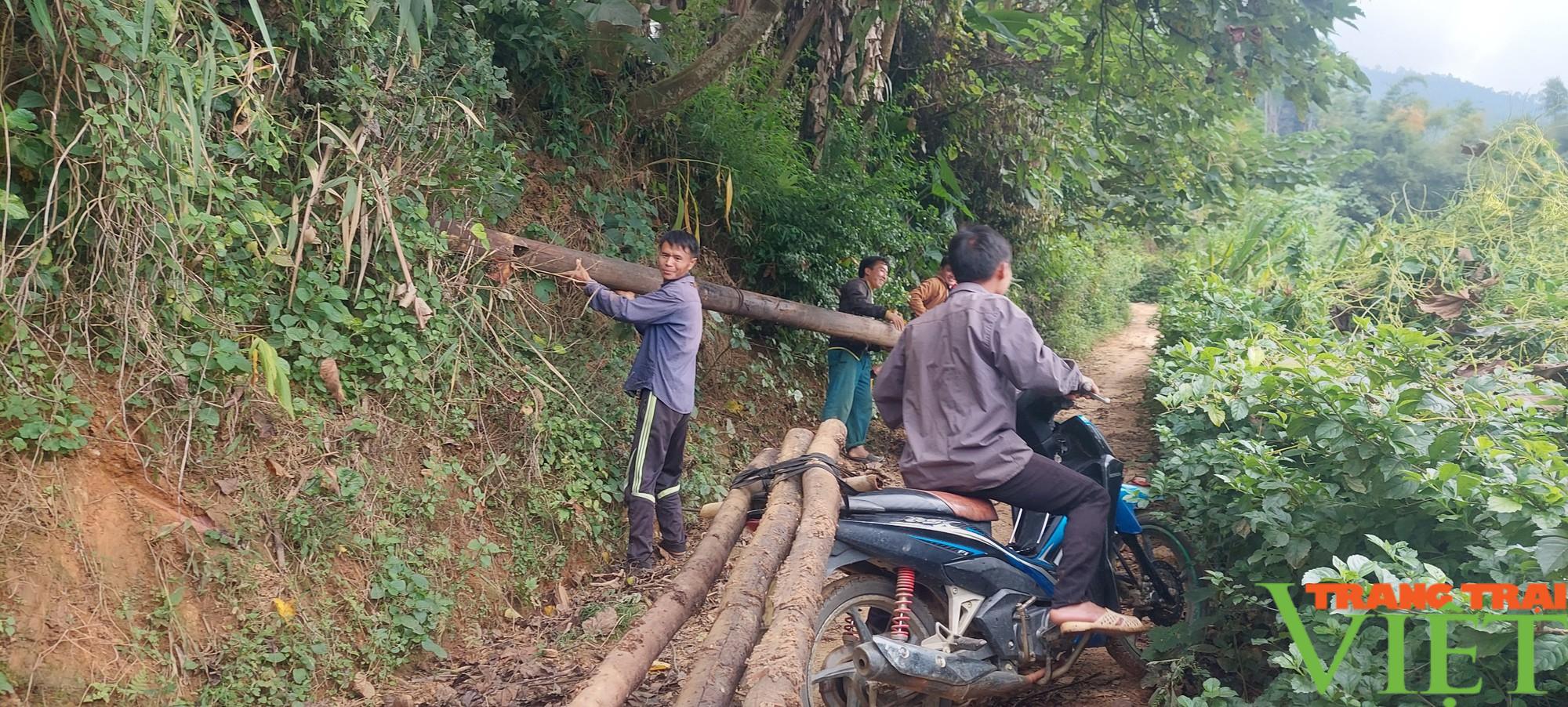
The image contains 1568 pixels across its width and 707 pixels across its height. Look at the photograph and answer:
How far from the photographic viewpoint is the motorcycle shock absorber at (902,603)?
133 inches

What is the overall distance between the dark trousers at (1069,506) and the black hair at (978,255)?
0.70m

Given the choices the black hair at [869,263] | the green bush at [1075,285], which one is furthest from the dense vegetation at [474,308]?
the green bush at [1075,285]

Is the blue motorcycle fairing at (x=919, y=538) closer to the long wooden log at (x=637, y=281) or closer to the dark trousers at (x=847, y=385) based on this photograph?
the long wooden log at (x=637, y=281)

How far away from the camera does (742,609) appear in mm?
2836

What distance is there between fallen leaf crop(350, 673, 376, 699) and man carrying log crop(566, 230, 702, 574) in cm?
160

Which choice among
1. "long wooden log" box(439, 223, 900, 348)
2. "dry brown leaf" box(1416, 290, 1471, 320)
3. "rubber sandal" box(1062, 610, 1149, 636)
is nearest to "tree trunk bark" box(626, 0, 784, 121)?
"long wooden log" box(439, 223, 900, 348)

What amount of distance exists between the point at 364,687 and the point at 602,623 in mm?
1086

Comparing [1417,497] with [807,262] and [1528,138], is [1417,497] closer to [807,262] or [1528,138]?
[807,262]

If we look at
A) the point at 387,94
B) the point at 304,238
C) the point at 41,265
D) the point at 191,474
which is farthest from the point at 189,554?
the point at 387,94

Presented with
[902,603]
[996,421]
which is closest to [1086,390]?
[996,421]

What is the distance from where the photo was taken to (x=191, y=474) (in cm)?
370

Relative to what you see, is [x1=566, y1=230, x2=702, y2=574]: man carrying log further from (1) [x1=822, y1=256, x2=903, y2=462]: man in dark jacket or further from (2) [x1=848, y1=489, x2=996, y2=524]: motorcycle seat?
(1) [x1=822, y1=256, x2=903, y2=462]: man in dark jacket

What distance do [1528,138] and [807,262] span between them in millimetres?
5438

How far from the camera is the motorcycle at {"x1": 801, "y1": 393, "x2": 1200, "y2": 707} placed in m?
3.29
